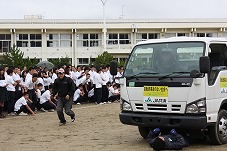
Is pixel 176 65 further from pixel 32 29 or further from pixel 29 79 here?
pixel 32 29

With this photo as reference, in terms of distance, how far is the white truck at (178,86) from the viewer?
8000 mm

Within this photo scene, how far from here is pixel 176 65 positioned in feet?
27.7

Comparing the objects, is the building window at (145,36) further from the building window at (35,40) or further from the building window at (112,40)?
the building window at (35,40)

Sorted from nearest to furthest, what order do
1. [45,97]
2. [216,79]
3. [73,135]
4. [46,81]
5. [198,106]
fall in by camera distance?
[198,106], [216,79], [73,135], [45,97], [46,81]

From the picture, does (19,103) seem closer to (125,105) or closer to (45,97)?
(45,97)

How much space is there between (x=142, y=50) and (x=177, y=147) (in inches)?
94.5

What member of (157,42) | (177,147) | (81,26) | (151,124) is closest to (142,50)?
(157,42)

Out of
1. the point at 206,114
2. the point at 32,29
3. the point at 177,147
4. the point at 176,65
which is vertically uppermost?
the point at 32,29

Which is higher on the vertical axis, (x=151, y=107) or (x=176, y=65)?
(x=176, y=65)

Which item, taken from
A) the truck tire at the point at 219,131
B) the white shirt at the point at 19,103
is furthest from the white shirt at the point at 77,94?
the truck tire at the point at 219,131

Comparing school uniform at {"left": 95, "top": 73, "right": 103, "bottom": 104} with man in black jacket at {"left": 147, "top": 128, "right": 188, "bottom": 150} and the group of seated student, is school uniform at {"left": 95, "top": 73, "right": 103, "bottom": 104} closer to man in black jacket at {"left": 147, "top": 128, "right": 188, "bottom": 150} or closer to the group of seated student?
the group of seated student

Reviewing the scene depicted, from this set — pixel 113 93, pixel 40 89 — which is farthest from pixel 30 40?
pixel 40 89

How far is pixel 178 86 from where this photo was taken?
8.07m

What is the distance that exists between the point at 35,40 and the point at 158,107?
132 feet
